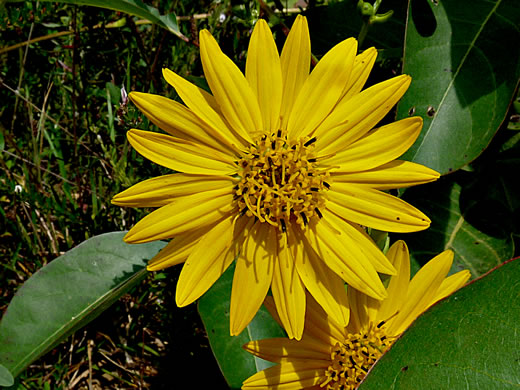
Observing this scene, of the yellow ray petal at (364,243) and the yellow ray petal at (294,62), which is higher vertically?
the yellow ray petal at (294,62)

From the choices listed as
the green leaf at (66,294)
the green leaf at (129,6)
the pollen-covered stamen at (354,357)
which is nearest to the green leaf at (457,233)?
the pollen-covered stamen at (354,357)

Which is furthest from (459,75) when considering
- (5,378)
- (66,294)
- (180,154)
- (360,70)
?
(5,378)

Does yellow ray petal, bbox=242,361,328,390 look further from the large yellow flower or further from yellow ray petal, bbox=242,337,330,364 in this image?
the large yellow flower

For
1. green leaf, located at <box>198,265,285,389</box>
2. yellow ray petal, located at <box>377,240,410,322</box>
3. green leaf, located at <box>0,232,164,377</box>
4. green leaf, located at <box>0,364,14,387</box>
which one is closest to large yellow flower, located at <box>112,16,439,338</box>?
yellow ray petal, located at <box>377,240,410,322</box>

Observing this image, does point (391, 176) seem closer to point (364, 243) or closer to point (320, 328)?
point (364, 243)

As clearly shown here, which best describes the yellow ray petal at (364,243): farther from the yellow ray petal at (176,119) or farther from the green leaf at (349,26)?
the green leaf at (349,26)
